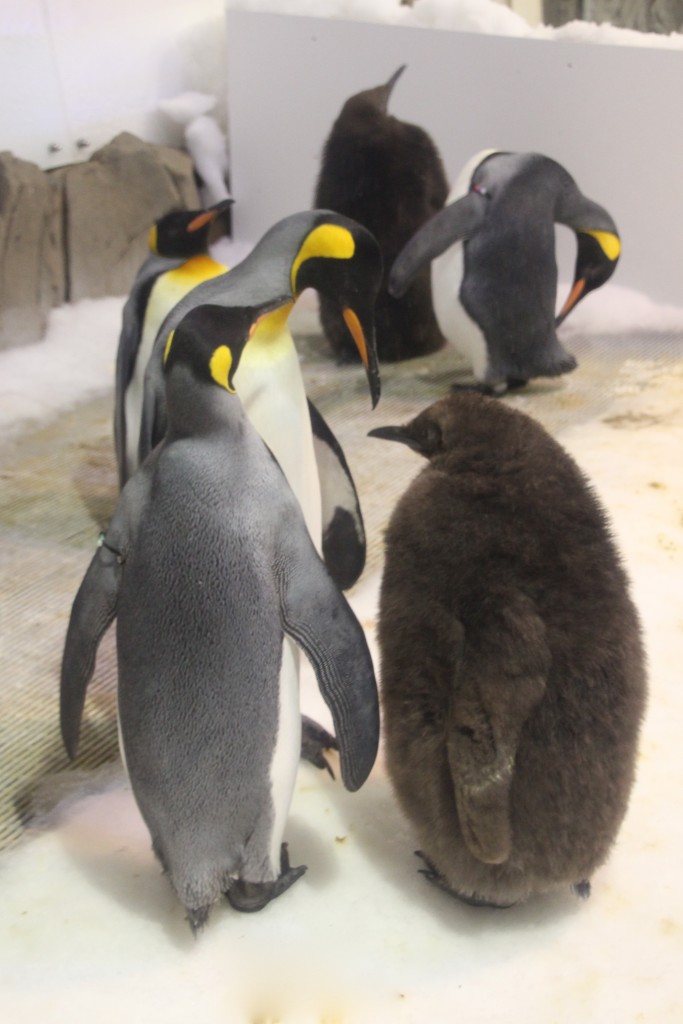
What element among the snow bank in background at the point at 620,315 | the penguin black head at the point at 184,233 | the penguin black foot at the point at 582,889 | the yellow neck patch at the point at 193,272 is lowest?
the snow bank in background at the point at 620,315

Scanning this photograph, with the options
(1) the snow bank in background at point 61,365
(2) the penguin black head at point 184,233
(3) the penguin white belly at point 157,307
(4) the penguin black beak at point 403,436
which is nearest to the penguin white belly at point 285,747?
(4) the penguin black beak at point 403,436

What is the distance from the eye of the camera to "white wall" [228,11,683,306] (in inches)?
121

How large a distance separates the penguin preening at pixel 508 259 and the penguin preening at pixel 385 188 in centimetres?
22

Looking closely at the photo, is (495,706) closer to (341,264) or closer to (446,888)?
(446,888)

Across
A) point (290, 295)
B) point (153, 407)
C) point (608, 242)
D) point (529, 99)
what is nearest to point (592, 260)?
point (608, 242)

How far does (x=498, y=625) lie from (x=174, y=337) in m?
0.42

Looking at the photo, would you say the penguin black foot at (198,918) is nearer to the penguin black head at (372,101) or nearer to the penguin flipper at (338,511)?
the penguin flipper at (338,511)

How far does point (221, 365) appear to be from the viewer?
41.1 inches

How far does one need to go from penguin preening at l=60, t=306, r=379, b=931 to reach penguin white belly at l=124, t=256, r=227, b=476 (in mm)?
967

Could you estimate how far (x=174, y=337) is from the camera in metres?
1.06

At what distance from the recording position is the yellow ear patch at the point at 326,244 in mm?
1396

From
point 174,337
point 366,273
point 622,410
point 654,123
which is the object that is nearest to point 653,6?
point 654,123

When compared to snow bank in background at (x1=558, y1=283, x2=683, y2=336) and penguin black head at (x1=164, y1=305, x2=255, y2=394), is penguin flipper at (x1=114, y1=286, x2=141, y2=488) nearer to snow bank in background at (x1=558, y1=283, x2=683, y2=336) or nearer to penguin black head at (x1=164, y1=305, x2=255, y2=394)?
penguin black head at (x1=164, y1=305, x2=255, y2=394)

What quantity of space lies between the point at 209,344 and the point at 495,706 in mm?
432
